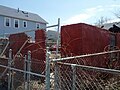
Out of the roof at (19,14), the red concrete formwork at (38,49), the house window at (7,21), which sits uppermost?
the roof at (19,14)

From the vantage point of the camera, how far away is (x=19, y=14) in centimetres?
3934

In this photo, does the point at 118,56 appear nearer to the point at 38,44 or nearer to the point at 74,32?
the point at 74,32

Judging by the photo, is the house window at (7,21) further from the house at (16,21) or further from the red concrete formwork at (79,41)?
the red concrete formwork at (79,41)

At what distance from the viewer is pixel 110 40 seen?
9219mm

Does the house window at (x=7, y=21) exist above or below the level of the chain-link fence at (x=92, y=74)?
above

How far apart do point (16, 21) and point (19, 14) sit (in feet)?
7.95

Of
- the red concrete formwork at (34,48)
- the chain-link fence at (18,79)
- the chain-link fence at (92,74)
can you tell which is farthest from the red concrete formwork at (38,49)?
the chain-link fence at (92,74)

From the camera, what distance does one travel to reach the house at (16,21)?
3492 cm

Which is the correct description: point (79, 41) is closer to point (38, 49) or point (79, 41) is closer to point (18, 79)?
point (38, 49)

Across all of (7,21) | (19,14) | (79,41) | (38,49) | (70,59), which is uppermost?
(19,14)

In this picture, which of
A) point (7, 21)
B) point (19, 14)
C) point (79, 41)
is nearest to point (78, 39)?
point (79, 41)

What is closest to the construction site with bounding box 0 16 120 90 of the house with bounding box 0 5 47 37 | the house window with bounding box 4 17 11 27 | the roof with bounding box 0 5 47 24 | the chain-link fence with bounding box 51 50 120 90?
the chain-link fence with bounding box 51 50 120 90

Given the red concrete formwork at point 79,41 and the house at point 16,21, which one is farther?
the house at point 16,21

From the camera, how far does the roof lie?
36428mm
